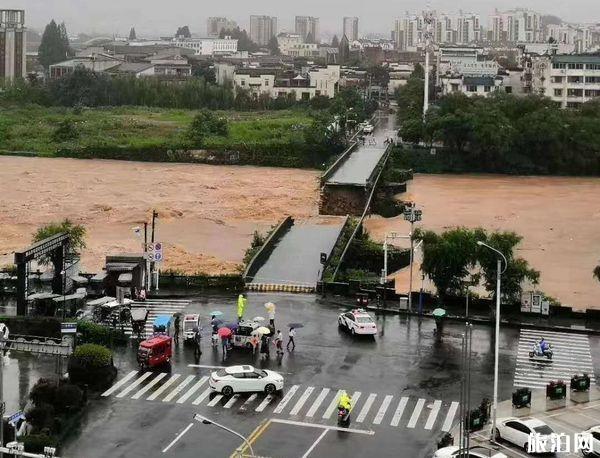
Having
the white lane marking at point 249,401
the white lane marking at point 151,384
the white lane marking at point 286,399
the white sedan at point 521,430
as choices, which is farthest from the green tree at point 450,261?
the white sedan at point 521,430

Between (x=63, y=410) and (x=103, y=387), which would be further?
(x=103, y=387)

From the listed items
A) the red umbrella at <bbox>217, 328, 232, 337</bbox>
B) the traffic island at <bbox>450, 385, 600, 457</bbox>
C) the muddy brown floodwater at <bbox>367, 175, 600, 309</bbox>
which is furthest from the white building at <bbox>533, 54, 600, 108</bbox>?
the traffic island at <bbox>450, 385, 600, 457</bbox>

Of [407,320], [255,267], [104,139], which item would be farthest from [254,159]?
[407,320]

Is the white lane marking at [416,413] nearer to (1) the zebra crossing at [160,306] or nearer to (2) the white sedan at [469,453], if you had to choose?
(2) the white sedan at [469,453]

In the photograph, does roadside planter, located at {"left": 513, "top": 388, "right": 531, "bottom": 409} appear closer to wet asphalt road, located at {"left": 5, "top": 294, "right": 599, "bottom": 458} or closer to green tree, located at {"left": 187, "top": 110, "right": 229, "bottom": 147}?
wet asphalt road, located at {"left": 5, "top": 294, "right": 599, "bottom": 458}

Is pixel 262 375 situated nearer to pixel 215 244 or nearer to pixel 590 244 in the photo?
pixel 215 244

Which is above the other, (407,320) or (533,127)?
(533,127)

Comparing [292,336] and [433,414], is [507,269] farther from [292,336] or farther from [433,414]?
[433,414]

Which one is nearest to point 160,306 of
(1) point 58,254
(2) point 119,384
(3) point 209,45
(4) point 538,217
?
(1) point 58,254
